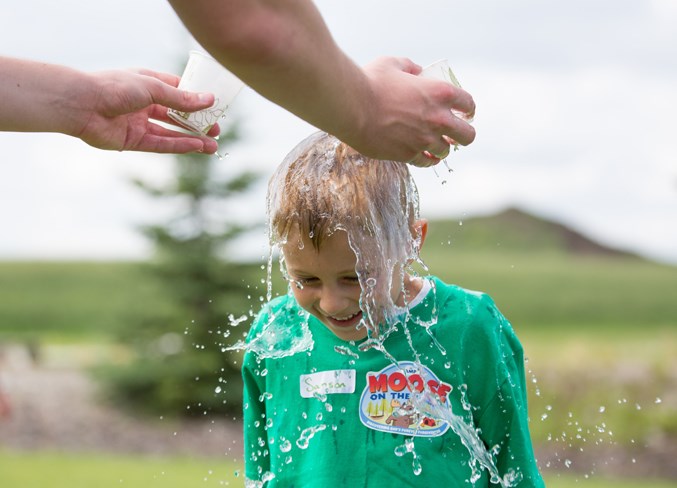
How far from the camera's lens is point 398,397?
2854 mm

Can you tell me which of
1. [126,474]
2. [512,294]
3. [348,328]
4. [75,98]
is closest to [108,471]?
[126,474]

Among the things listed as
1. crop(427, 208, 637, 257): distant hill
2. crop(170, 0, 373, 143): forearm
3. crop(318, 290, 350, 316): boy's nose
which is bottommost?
crop(427, 208, 637, 257): distant hill

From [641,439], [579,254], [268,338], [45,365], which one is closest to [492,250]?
[579,254]

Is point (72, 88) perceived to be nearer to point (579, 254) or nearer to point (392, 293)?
point (392, 293)

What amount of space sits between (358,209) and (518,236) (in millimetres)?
27672

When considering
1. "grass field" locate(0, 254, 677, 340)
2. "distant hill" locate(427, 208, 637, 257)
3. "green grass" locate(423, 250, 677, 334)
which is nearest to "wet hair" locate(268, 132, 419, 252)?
"grass field" locate(0, 254, 677, 340)

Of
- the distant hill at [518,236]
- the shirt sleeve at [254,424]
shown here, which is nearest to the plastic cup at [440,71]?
the shirt sleeve at [254,424]

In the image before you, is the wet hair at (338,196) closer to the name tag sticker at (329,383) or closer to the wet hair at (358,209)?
the wet hair at (358,209)

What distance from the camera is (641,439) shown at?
11.2 meters

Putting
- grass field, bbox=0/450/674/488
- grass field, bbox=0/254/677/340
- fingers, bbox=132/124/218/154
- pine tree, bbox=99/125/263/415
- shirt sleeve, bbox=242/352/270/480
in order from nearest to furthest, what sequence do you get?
1. fingers, bbox=132/124/218/154
2. shirt sleeve, bbox=242/352/270/480
3. grass field, bbox=0/450/674/488
4. pine tree, bbox=99/125/263/415
5. grass field, bbox=0/254/677/340

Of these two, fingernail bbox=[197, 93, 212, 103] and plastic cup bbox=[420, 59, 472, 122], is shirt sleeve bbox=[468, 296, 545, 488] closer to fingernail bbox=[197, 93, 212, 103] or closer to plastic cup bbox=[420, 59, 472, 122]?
plastic cup bbox=[420, 59, 472, 122]

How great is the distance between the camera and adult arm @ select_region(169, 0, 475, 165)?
1828 mm

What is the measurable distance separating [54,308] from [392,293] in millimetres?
20720

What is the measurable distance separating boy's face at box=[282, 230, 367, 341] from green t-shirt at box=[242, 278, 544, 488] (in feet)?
0.67
